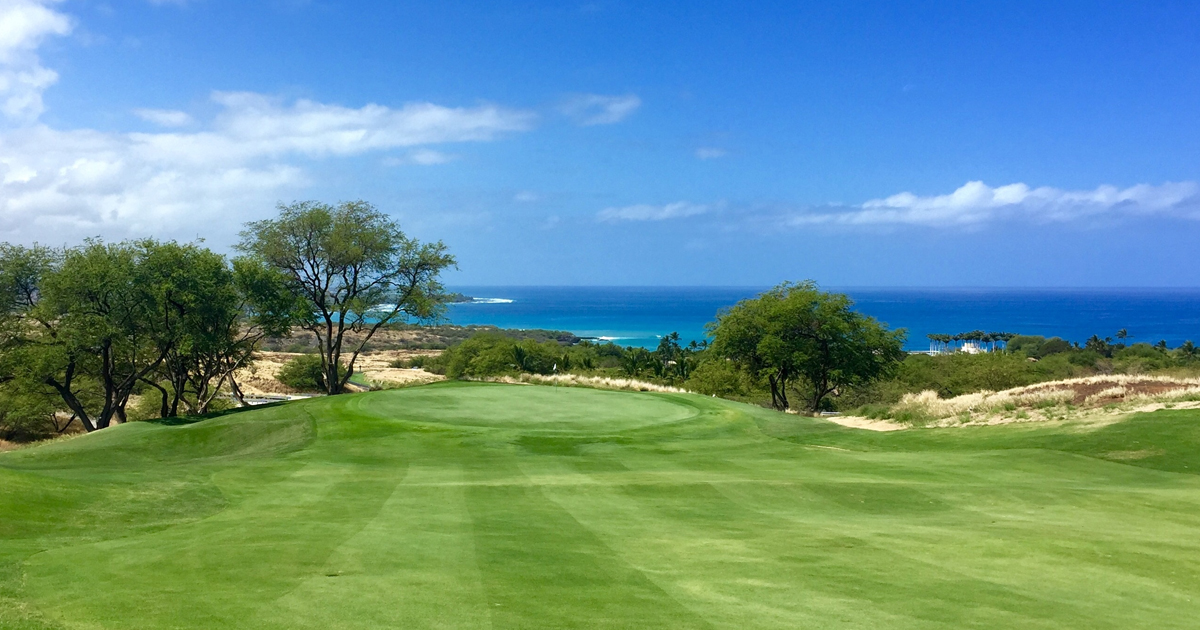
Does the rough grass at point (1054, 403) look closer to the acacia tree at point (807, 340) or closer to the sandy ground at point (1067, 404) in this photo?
the sandy ground at point (1067, 404)

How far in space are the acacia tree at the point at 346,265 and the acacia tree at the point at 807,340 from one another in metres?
19.8

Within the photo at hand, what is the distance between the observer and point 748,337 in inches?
1847

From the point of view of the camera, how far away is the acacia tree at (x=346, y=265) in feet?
125

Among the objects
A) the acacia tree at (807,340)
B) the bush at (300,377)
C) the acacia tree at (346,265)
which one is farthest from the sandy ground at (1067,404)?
the bush at (300,377)

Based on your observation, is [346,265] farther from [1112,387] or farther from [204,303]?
[1112,387]

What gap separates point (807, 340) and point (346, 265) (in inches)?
1137

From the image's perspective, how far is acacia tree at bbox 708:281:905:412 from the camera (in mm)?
Result: 44625

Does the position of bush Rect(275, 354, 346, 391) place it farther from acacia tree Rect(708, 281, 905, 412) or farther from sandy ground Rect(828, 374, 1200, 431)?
sandy ground Rect(828, 374, 1200, 431)

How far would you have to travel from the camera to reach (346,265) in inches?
1565

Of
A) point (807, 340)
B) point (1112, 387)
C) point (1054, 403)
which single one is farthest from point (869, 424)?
point (807, 340)

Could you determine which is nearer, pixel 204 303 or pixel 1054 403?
pixel 1054 403

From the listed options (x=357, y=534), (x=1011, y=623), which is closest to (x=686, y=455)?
(x=357, y=534)

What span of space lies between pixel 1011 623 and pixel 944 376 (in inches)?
2229

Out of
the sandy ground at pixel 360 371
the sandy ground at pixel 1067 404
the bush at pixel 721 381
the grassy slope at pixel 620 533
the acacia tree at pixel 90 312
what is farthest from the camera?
the sandy ground at pixel 360 371
